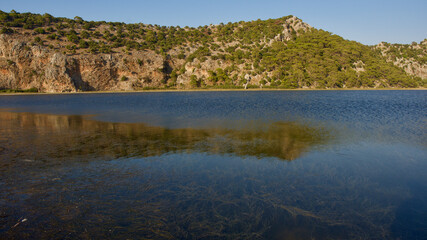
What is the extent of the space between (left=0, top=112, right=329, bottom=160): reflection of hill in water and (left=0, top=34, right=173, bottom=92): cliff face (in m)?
83.1

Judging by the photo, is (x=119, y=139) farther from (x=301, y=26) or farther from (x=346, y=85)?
(x=301, y=26)

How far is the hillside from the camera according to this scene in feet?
305

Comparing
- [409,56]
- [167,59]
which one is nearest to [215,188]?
[167,59]

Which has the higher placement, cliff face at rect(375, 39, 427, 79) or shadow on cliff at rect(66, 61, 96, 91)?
cliff face at rect(375, 39, 427, 79)

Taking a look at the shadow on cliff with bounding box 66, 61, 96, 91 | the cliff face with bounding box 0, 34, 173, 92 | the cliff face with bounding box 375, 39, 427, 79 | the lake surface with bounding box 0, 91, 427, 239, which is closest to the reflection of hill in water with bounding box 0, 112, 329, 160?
the lake surface with bounding box 0, 91, 427, 239

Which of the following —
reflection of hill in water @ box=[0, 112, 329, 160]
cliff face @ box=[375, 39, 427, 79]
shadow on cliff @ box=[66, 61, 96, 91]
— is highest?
cliff face @ box=[375, 39, 427, 79]

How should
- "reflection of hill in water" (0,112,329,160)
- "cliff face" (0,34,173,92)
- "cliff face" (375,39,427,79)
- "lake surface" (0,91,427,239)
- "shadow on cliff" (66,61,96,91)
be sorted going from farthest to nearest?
1. "cliff face" (375,39,427,79)
2. "shadow on cliff" (66,61,96,91)
3. "cliff face" (0,34,173,92)
4. "reflection of hill in water" (0,112,329,160)
5. "lake surface" (0,91,427,239)

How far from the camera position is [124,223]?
6457mm

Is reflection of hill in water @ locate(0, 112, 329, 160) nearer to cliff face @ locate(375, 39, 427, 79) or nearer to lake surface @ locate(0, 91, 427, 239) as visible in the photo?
lake surface @ locate(0, 91, 427, 239)

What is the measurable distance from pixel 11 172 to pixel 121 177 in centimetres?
479

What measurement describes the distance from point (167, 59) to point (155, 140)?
349 ft

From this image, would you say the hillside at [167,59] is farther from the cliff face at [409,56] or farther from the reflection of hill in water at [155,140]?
the reflection of hill in water at [155,140]

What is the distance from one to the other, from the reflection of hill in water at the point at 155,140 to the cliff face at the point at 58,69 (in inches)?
3273

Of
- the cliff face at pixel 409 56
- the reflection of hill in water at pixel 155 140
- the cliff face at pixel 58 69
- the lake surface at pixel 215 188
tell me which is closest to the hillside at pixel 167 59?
the cliff face at pixel 58 69
